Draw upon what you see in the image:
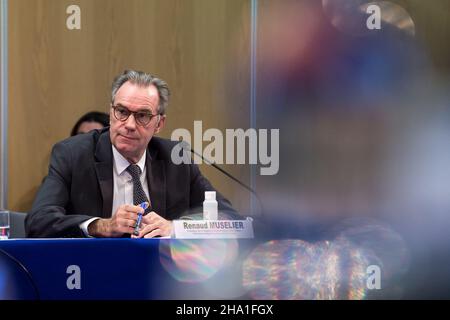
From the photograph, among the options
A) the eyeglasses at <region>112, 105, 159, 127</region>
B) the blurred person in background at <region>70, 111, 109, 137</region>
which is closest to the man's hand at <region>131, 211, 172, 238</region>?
the eyeglasses at <region>112, 105, 159, 127</region>

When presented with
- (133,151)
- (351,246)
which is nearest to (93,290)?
(351,246)

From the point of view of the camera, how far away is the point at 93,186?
7.11 ft

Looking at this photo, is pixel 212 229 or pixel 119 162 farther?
pixel 119 162

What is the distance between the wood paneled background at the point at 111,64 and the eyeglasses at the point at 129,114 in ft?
4.09

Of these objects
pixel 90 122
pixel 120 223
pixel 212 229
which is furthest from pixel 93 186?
pixel 90 122

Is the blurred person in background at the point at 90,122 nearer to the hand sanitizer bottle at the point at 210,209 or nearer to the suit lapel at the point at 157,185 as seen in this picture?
the suit lapel at the point at 157,185

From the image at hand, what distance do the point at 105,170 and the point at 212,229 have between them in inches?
26.2

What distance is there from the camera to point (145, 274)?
1488mm

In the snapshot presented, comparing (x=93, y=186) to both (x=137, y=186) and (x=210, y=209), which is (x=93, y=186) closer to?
(x=137, y=186)

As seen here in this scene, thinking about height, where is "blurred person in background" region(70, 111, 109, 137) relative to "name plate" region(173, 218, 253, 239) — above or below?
above

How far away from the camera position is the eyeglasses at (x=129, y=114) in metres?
2.19

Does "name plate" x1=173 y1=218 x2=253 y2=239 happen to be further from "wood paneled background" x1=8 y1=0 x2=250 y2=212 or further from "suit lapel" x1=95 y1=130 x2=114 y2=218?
"wood paneled background" x1=8 y1=0 x2=250 y2=212

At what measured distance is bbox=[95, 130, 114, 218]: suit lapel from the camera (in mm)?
2154

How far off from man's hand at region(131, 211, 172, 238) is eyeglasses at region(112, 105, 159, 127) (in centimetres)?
42
